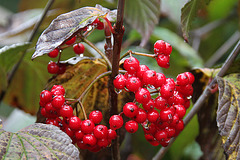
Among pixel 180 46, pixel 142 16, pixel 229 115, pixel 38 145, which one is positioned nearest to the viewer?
pixel 38 145

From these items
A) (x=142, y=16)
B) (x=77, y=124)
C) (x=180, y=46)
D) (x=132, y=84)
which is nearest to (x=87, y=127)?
(x=77, y=124)

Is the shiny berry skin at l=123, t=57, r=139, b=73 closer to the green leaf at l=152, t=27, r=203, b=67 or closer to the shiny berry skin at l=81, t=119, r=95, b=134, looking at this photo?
the shiny berry skin at l=81, t=119, r=95, b=134

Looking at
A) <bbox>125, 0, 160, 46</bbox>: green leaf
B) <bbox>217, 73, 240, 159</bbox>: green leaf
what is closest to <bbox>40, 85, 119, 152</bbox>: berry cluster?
<bbox>217, 73, 240, 159</bbox>: green leaf

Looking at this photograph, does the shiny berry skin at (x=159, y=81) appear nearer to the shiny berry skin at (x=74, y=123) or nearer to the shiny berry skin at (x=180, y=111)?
the shiny berry skin at (x=180, y=111)

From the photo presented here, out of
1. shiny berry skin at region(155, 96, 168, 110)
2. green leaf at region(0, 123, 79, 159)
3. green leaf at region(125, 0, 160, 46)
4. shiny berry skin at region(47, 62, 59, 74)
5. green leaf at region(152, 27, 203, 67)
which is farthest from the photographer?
green leaf at region(152, 27, 203, 67)

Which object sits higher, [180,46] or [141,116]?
[141,116]

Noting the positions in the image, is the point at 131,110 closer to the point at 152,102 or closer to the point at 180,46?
the point at 152,102
